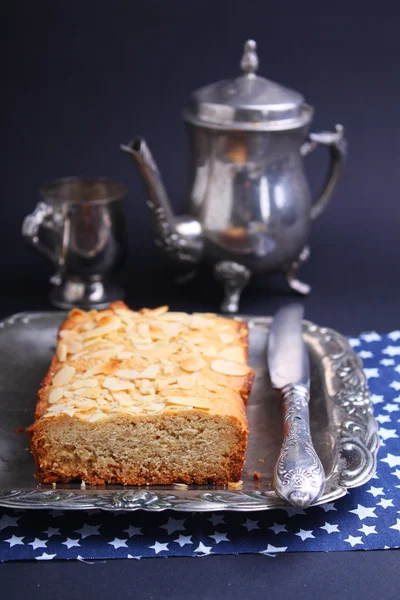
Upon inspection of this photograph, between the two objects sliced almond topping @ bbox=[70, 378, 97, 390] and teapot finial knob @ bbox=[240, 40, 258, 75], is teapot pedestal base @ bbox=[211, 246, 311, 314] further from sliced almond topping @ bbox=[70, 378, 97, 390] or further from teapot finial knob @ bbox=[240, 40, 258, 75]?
sliced almond topping @ bbox=[70, 378, 97, 390]

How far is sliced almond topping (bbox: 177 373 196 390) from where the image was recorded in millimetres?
1595

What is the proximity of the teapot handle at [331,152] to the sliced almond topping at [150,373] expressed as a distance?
0.89m

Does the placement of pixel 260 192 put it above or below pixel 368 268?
above

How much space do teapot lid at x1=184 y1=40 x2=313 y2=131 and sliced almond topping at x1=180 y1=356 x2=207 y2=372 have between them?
695 mm

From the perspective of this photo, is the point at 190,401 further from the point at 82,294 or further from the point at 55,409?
the point at 82,294

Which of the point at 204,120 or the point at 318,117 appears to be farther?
the point at 318,117

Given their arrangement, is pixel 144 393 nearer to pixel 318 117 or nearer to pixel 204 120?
pixel 204 120

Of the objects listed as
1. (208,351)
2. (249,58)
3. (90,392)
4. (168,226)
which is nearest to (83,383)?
(90,392)

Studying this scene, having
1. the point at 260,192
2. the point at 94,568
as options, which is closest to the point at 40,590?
the point at 94,568

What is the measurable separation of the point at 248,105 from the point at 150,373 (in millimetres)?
796

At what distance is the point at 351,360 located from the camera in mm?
1887

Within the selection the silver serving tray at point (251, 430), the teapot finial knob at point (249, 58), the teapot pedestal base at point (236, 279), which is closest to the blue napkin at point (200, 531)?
the silver serving tray at point (251, 430)

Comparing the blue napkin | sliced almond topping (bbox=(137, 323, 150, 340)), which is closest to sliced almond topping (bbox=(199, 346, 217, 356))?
sliced almond topping (bbox=(137, 323, 150, 340))

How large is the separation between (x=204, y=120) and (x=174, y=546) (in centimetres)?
112
